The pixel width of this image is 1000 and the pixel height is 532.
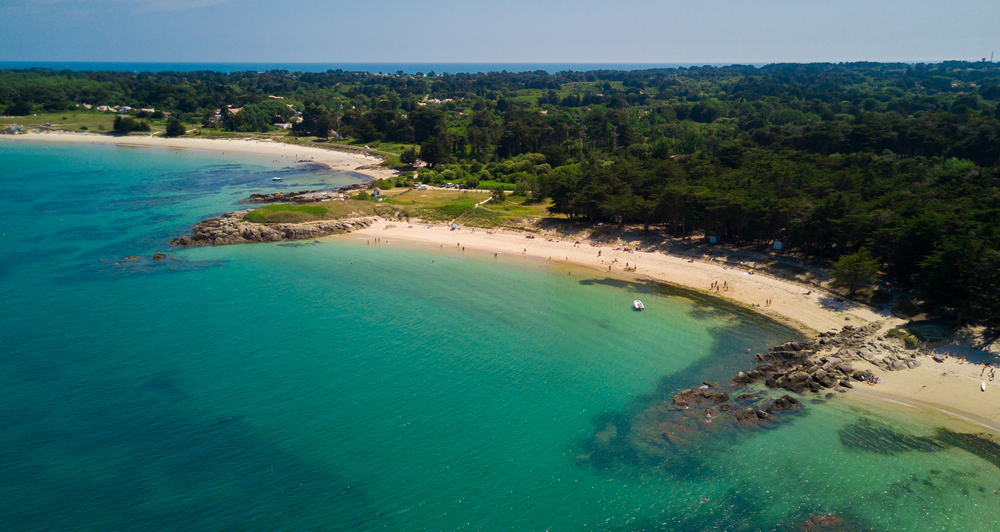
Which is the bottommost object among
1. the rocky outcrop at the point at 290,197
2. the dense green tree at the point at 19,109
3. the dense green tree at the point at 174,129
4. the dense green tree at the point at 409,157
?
the rocky outcrop at the point at 290,197

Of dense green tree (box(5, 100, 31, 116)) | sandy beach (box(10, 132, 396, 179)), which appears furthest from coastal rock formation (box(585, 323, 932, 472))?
dense green tree (box(5, 100, 31, 116))

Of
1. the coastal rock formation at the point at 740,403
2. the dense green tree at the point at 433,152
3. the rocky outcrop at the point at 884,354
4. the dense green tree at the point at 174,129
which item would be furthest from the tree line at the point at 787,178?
the dense green tree at the point at 174,129

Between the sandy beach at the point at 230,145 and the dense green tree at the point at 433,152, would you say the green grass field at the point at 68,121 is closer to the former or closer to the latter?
the sandy beach at the point at 230,145

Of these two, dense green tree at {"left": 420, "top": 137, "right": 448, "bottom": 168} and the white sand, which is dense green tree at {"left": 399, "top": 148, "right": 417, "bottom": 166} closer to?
dense green tree at {"left": 420, "top": 137, "right": 448, "bottom": 168}

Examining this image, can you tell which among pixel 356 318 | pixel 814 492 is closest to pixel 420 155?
pixel 356 318

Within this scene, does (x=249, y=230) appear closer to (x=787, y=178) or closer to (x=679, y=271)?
(x=679, y=271)

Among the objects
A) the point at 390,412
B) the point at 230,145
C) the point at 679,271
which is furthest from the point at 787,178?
the point at 230,145
